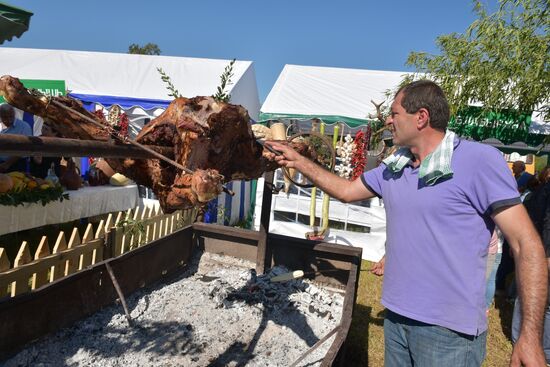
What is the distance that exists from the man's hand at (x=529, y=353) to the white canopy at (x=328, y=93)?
21.2 ft

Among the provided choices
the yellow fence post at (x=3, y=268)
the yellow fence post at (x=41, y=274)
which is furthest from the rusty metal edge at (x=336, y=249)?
the yellow fence post at (x=3, y=268)

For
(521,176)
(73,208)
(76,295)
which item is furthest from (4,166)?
(521,176)

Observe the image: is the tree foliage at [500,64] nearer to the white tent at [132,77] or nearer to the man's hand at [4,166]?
the white tent at [132,77]

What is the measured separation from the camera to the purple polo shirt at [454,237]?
1704mm

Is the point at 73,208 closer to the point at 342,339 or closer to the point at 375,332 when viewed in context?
the point at 375,332

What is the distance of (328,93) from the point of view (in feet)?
28.9

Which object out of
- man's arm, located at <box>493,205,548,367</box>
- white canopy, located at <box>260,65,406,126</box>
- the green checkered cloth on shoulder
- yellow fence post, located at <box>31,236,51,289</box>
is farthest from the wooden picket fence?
white canopy, located at <box>260,65,406,126</box>

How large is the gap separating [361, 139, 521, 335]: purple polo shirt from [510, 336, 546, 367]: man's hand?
230 mm

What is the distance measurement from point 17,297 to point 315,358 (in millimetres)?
2194

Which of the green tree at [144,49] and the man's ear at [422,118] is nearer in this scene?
the man's ear at [422,118]

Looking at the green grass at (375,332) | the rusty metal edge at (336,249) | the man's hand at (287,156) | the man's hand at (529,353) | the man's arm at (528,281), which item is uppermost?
the man's hand at (287,156)

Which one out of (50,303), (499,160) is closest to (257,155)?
(499,160)

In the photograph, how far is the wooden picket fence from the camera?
2863mm

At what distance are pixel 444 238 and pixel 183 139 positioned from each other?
1531mm
